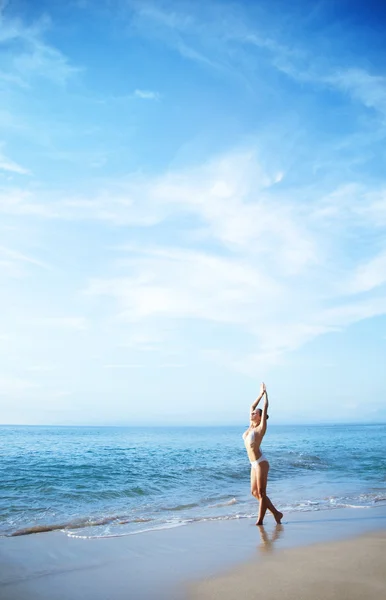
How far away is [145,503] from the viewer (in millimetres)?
11469

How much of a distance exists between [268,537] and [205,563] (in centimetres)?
192

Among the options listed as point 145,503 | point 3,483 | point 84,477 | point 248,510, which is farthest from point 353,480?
point 3,483

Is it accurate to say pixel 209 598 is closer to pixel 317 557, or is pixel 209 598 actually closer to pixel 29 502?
pixel 317 557

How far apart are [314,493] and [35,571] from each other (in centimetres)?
962

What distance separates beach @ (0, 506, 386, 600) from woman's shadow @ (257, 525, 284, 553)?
16 millimetres

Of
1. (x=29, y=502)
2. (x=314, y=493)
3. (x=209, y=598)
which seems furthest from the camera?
(x=314, y=493)

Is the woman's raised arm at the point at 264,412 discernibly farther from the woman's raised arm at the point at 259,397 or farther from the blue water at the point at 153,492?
the blue water at the point at 153,492

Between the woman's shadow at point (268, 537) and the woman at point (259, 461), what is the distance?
0.32 m

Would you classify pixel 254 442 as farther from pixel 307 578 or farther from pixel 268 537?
pixel 307 578

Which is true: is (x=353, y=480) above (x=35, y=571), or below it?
below

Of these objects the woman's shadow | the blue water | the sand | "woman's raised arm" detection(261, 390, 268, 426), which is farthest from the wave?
the sand

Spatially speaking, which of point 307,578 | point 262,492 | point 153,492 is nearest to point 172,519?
point 262,492

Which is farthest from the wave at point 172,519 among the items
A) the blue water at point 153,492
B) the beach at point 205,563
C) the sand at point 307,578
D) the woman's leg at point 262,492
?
the sand at point 307,578

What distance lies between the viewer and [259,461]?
8.48m
